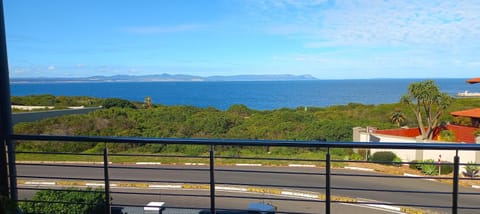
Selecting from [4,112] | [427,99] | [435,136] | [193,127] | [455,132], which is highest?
[4,112]

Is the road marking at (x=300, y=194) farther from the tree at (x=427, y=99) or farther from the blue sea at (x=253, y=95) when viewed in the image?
the blue sea at (x=253, y=95)

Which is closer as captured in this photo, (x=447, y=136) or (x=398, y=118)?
(x=447, y=136)

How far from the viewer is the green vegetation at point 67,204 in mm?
3133

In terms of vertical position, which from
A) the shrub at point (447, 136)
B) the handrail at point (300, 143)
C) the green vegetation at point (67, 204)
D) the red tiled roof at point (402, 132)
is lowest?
the shrub at point (447, 136)

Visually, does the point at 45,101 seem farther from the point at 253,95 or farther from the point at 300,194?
the point at 253,95

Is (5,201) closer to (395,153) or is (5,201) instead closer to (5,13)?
(5,13)

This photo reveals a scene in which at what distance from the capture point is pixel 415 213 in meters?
7.67

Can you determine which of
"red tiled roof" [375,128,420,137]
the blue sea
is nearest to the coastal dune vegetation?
"red tiled roof" [375,128,420,137]

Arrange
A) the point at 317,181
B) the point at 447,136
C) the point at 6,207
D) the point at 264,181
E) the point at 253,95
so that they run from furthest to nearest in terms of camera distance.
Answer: the point at 253,95
the point at 447,136
the point at 264,181
the point at 317,181
the point at 6,207

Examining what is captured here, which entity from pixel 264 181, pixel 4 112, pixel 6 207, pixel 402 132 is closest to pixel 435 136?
pixel 402 132

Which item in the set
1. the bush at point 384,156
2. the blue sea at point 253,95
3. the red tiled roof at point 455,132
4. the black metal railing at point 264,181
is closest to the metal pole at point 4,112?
the black metal railing at point 264,181

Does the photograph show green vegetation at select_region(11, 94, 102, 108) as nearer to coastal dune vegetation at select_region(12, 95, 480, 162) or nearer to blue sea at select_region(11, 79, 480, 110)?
coastal dune vegetation at select_region(12, 95, 480, 162)

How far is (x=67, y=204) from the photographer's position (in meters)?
3.22

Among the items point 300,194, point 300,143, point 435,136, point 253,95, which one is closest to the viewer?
point 300,143
